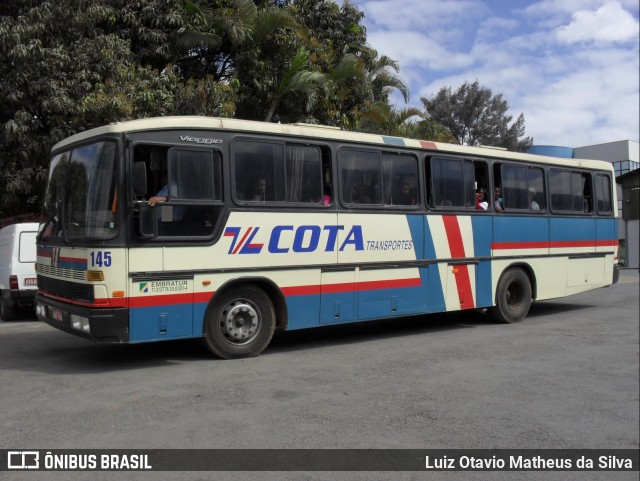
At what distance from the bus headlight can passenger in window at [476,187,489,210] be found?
6838 mm

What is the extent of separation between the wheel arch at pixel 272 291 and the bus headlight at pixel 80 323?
1645mm

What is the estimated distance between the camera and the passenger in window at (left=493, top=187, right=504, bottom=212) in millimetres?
10875

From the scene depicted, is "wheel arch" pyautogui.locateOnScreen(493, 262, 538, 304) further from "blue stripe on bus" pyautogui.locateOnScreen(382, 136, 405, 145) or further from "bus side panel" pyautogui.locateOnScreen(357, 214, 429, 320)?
"blue stripe on bus" pyautogui.locateOnScreen(382, 136, 405, 145)

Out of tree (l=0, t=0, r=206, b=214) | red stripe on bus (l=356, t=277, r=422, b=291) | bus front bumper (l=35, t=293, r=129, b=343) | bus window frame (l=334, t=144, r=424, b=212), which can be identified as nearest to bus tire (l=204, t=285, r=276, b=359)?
bus front bumper (l=35, t=293, r=129, b=343)

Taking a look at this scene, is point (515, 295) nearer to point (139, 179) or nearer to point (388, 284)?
point (388, 284)

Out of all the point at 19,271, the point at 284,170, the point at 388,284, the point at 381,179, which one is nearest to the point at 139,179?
the point at 284,170

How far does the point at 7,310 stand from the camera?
1251cm

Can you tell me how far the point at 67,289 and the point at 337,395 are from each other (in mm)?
3674

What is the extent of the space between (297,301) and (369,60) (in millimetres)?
14445

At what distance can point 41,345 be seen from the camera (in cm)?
911
